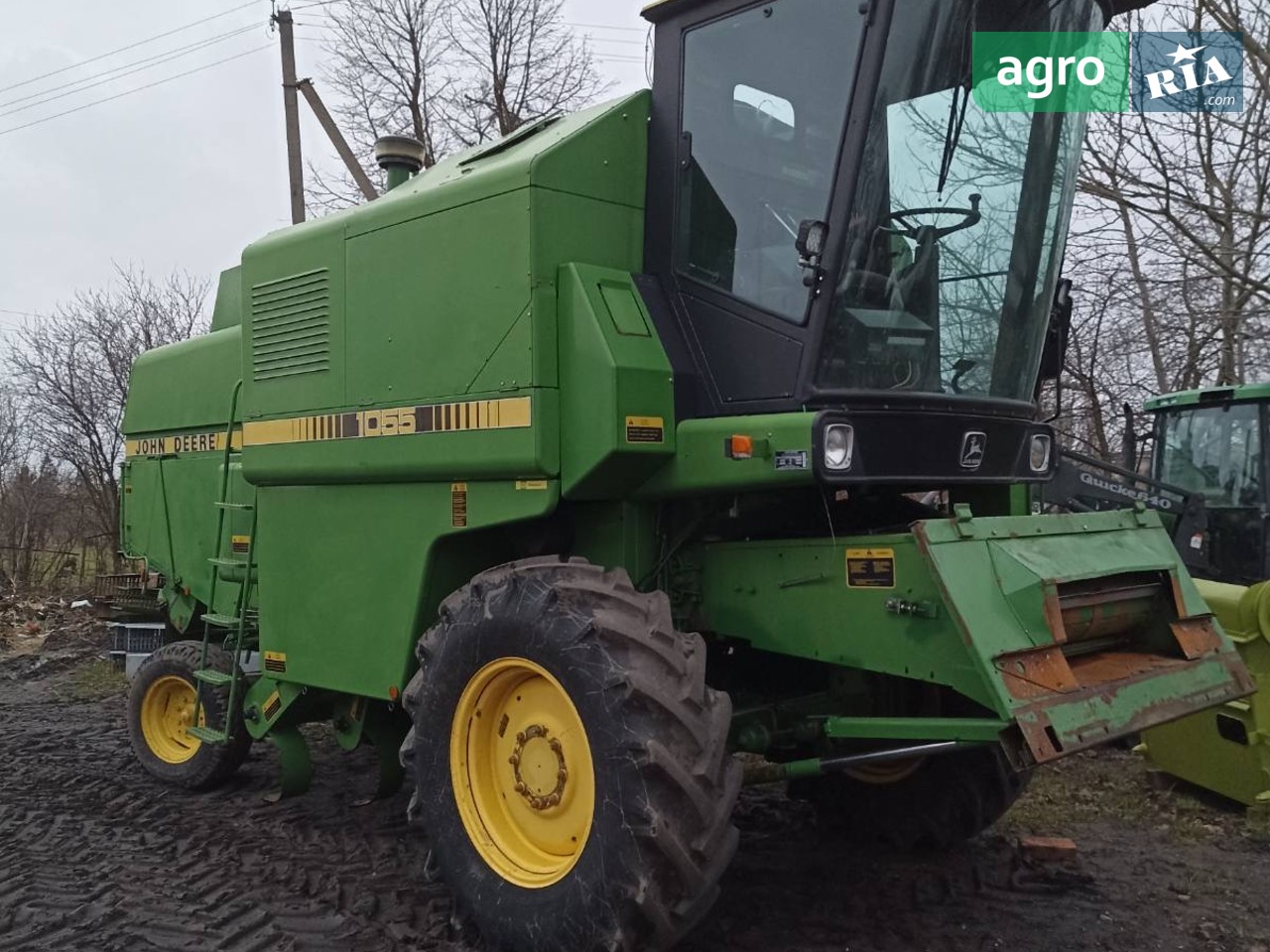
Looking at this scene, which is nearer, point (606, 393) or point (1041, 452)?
point (606, 393)

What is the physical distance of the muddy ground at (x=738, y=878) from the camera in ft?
12.5

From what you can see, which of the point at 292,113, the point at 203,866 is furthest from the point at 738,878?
the point at 292,113

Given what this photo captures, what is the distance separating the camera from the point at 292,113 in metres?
13.7

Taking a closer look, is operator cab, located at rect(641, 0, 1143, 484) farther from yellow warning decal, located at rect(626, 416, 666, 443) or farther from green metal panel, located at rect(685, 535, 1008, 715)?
green metal panel, located at rect(685, 535, 1008, 715)

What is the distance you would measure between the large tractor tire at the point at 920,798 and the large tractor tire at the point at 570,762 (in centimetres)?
156

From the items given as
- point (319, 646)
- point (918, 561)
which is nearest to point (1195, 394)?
point (918, 561)

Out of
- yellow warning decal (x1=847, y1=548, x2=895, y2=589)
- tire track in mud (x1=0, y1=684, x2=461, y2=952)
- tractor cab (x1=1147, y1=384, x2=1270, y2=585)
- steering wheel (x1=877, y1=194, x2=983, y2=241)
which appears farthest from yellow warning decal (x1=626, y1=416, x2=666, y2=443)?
tractor cab (x1=1147, y1=384, x2=1270, y2=585)

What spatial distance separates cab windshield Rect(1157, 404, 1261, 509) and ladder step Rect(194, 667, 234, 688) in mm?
6812

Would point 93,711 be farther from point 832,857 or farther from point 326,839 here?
point 832,857

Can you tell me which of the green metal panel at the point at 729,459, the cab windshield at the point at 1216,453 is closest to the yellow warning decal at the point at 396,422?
the green metal panel at the point at 729,459

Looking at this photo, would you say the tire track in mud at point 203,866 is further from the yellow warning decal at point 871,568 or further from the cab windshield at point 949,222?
the cab windshield at point 949,222

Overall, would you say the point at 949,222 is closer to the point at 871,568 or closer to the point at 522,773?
the point at 871,568

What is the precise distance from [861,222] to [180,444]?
477cm

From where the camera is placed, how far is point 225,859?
15.4 feet
